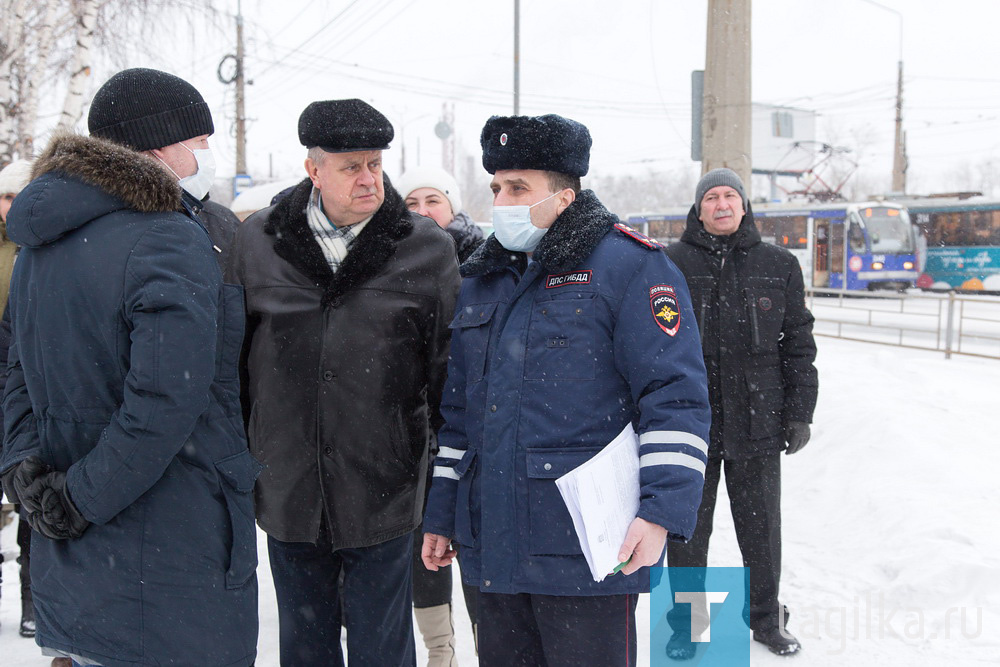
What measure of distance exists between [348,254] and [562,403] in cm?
92

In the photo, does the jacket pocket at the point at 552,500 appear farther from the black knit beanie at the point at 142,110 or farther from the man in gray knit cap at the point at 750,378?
the man in gray knit cap at the point at 750,378

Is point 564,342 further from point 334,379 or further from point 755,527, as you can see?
point 755,527

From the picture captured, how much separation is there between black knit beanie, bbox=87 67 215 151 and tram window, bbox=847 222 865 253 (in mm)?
22671

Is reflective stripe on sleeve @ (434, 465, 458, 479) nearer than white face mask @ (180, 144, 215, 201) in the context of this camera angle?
Yes

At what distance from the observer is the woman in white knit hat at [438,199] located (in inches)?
163

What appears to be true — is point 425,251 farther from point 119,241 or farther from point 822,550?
point 822,550

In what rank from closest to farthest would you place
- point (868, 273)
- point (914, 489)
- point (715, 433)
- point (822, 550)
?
1. point (715, 433)
2. point (822, 550)
3. point (914, 489)
4. point (868, 273)

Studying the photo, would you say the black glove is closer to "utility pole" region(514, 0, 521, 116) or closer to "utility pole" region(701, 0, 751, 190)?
"utility pole" region(701, 0, 751, 190)

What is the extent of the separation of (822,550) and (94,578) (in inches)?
163

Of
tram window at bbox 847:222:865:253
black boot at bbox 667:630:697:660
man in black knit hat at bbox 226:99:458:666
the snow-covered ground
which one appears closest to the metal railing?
tram window at bbox 847:222:865:253

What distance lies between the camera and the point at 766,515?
3.63 m

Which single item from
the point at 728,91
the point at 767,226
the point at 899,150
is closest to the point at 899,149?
the point at 899,150

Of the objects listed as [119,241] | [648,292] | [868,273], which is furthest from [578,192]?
[868,273]

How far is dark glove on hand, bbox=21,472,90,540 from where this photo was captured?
184cm
